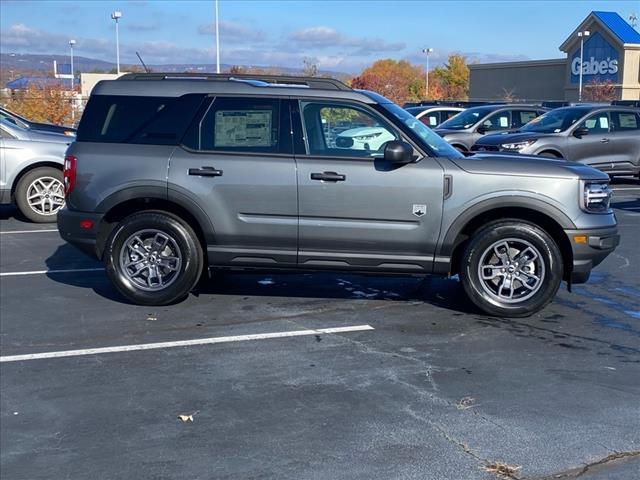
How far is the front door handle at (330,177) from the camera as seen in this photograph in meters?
7.15

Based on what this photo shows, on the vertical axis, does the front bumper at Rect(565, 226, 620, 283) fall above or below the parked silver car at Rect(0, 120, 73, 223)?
below

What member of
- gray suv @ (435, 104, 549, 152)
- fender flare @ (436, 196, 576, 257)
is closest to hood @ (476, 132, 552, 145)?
gray suv @ (435, 104, 549, 152)

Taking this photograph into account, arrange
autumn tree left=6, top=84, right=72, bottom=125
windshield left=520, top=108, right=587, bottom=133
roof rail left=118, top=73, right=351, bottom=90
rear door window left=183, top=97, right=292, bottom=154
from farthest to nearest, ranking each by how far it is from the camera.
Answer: autumn tree left=6, top=84, right=72, bottom=125, windshield left=520, top=108, right=587, bottom=133, roof rail left=118, top=73, right=351, bottom=90, rear door window left=183, top=97, right=292, bottom=154

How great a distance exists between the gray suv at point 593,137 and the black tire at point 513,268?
31.2ft

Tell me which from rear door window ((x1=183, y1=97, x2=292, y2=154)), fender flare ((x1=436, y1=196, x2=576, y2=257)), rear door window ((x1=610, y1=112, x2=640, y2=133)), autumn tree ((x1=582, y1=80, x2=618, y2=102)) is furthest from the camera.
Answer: autumn tree ((x1=582, y1=80, x2=618, y2=102))

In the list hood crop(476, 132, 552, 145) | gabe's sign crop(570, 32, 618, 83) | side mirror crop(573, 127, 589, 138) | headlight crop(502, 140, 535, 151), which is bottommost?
headlight crop(502, 140, 535, 151)

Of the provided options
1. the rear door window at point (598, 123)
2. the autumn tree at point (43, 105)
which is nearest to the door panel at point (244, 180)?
the rear door window at point (598, 123)

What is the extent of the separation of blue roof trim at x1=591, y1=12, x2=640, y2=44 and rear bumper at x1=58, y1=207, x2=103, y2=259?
45.8 metres

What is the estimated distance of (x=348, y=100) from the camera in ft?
24.2

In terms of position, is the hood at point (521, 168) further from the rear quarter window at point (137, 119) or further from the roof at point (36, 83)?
the roof at point (36, 83)

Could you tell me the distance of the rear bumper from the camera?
298 inches

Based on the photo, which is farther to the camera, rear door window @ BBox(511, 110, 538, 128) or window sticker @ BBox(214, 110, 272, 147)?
rear door window @ BBox(511, 110, 538, 128)

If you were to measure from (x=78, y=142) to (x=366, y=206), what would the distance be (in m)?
2.73

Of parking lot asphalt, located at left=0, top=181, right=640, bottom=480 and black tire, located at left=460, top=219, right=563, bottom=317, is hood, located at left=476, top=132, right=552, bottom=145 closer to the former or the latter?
parking lot asphalt, located at left=0, top=181, right=640, bottom=480
